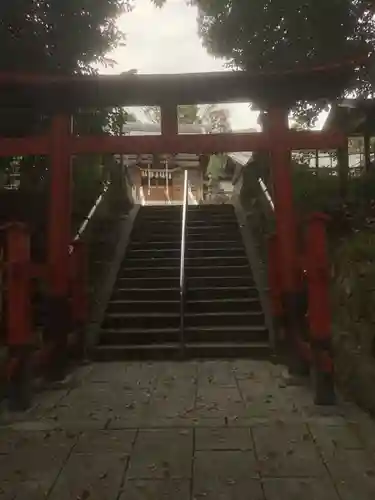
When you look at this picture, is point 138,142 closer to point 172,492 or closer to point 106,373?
point 106,373

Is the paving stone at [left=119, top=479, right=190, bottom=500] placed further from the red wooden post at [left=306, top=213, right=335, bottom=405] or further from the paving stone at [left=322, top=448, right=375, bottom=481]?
the red wooden post at [left=306, top=213, right=335, bottom=405]

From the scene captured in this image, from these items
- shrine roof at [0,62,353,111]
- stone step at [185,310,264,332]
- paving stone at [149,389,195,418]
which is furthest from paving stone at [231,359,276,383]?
shrine roof at [0,62,353,111]

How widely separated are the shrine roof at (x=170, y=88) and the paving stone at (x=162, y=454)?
3.66 m

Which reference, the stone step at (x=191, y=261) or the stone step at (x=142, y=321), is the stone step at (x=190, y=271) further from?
the stone step at (x=142, y=321)

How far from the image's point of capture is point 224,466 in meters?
3.76

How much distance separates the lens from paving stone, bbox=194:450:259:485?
11.8ft

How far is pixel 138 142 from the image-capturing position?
6348mm

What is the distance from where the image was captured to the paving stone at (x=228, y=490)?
3307 mm

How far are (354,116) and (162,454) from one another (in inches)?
368

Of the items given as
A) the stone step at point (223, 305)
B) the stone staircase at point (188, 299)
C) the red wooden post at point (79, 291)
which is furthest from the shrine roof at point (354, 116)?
the red wooden post at point (79, 291)

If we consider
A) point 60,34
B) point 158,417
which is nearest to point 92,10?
point 60,34

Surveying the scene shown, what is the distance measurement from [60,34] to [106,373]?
15.2 ft

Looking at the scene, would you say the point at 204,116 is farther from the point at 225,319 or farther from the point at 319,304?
the point at 319,304

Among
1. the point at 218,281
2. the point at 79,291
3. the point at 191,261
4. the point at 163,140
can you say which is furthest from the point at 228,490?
the point at 191,261
